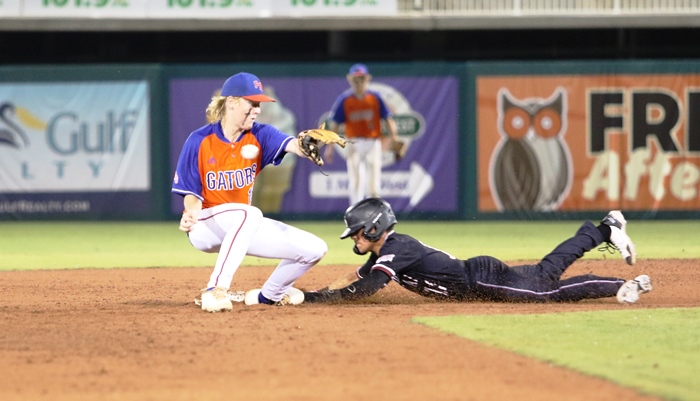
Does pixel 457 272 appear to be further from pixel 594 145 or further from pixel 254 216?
pixel 594 145

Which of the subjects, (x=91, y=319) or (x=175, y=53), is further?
(x=175, y=53)

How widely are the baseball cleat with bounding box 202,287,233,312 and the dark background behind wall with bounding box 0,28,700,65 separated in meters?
12.9

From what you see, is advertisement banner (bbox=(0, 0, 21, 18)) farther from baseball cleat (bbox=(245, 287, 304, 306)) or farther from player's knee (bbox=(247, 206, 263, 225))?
player's knee (bbox=(247, 206, 263, 225))

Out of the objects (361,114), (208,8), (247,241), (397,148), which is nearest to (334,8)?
(208,8)

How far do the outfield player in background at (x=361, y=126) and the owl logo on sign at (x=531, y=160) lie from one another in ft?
7.07

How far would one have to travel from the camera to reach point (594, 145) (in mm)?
17250

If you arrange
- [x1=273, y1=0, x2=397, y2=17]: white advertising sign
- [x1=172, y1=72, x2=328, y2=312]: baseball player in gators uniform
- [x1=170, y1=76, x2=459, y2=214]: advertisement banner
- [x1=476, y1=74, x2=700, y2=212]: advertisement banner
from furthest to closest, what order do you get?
[x1=273, y1=0, x2=397, y2=17]: white advertising sign, [x1=170, y1=76, x2=459, y2=214]: advertisement banner, [x1=476, y1=74, x2=700, y2=212]: advertisement banner, [x1=172, y1=72, x2=328, y2=312]: baseball player in gators uniform

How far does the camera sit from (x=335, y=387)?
4980 mm

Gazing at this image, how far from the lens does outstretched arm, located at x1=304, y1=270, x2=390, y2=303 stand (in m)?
7.34

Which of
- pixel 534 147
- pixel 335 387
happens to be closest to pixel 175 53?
pixel 534 147

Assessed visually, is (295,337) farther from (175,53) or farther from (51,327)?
(175,53)

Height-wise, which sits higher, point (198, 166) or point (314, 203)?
point (198, 166)

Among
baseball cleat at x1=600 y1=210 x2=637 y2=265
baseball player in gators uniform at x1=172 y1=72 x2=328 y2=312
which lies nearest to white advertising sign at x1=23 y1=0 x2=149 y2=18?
baseball player in gators uniform at x1=172 y1=72 x2=328 y2=312

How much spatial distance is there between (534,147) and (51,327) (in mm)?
11457
